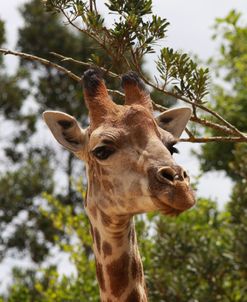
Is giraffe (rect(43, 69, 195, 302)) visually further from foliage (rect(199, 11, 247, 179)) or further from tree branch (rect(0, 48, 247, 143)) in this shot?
foliage (rect(199, 11, 247, 179))

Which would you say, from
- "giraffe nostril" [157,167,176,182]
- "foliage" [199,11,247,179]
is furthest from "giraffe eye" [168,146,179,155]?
"foliage" [199,11,247,179]

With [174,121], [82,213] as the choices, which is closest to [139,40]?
[174,121]

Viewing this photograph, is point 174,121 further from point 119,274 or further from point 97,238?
point 119,274

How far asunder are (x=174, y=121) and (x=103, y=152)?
0.77m

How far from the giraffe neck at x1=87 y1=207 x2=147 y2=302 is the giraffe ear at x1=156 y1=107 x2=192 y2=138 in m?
0.78

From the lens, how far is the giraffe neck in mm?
5699

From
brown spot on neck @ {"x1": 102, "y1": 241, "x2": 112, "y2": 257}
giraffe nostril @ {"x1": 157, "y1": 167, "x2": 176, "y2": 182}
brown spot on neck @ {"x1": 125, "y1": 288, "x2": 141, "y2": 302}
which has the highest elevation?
giraffe nostril @ {"x1": 157, "y1": 167, "x2": 176, "y2": 182}

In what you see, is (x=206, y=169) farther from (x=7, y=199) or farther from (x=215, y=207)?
(x=7, y=199)

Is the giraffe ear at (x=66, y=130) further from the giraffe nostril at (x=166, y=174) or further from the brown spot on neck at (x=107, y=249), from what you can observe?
the giraffe nostril at (x=166, y=174)

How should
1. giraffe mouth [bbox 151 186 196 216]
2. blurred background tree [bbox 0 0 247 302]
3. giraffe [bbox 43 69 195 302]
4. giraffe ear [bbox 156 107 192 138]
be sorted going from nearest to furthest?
giraffe mouth [bbox 151 186 196 216] → giraffe [bbox 43 69 195 302] → giraffe ear [bbox 156 107 192 138] → blurred background tree [bbox 0 0 247 302]

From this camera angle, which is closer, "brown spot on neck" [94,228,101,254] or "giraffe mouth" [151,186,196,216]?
"giraffe mouth" [151,186,196,216]

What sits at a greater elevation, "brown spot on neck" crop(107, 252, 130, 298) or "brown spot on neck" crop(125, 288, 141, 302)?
"brown spot on neck" crop(107, 252, 130, 298)

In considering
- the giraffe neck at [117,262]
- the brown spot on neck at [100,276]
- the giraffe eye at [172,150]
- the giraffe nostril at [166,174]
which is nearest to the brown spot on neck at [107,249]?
the giraffe neck at [117,262]

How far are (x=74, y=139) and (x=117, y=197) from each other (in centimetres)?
70
